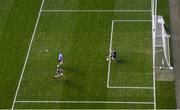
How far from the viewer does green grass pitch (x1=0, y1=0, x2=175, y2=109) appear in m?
32.3

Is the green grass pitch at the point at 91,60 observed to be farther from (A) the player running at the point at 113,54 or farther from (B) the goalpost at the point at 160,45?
(B) the goalpost at the point at 160,45

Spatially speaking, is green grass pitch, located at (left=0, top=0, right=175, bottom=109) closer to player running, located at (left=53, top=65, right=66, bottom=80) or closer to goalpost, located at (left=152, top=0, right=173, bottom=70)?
player running, located at (left=53, top=65, right=66, bottom=80)

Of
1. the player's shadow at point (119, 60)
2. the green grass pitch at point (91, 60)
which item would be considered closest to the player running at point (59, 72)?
the green grass pitch at point (91, 60)

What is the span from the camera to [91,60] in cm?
3531

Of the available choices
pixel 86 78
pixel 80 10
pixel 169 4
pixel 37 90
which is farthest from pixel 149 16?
pixel 37 90

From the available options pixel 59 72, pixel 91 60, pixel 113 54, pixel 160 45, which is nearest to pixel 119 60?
pixel 113 54

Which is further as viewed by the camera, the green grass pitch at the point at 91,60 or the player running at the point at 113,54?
the player running at the point at 113,54

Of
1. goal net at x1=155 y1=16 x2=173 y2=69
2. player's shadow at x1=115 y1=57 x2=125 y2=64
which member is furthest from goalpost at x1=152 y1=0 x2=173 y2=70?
player's shadow at x1=115 y1=57 x2=125 y2=64

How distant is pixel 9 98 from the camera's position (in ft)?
108

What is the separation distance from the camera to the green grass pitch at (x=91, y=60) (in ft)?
106

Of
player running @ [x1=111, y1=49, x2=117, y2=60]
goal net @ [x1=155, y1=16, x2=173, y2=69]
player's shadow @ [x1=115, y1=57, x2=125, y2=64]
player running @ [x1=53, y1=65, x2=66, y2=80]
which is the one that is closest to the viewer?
player running @ [x1=53, y1=65, x2=66, y2=80]

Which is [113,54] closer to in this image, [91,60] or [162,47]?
[91,60]

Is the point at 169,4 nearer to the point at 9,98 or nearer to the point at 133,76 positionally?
the point at 133,76

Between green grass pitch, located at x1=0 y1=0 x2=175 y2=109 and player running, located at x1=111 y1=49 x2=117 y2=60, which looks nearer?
green grass pitch, located at x1=0 y1=0 x2=175 y2=109
